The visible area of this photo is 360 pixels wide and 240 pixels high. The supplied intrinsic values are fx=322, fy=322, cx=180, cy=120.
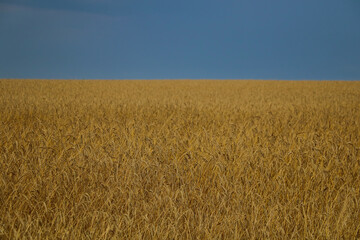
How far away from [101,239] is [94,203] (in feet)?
1.66

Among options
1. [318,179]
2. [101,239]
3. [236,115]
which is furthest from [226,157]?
[236,115]

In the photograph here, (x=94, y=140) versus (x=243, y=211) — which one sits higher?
(x=94, y=140)

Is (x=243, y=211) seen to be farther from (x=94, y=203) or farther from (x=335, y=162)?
(x=335, y=162)

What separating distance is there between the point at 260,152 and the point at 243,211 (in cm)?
122

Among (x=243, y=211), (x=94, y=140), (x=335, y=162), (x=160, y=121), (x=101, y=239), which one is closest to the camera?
(x=101, y=239)

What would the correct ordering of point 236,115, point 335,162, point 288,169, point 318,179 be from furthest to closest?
point 236,115 < point 335,162 < point 288,169 < point 318,179

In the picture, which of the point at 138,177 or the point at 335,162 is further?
the point at 335,162

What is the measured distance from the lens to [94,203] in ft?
7.43

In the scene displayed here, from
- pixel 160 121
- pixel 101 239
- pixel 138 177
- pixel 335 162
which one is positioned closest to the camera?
pixel 101 239

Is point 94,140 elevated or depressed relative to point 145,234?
elevated

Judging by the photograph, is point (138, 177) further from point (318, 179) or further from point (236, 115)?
point (236, 115)

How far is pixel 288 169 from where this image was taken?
3004mm

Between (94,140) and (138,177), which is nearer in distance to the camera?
(138,177)

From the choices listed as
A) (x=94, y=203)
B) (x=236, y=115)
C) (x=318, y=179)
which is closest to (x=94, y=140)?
(x=94, y=203)
